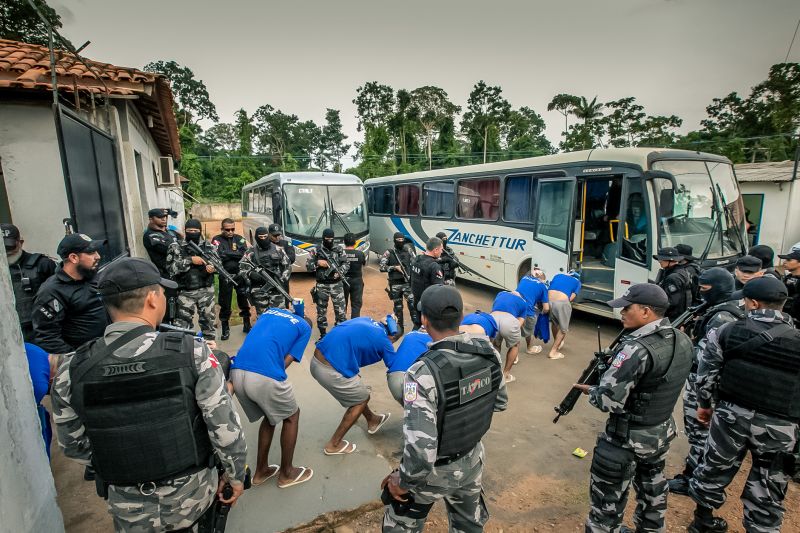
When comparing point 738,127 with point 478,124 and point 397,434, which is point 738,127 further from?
point 397,434

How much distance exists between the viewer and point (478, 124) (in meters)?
36.9

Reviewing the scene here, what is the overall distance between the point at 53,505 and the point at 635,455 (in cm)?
334

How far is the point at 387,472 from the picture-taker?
3260 millimetres

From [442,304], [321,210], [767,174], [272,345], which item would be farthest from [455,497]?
[767,174]

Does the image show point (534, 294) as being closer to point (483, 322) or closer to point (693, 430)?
point (483, 322)

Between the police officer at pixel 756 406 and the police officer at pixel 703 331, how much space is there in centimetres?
24

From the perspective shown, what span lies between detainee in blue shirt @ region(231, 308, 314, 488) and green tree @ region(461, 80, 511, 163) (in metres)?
35.9

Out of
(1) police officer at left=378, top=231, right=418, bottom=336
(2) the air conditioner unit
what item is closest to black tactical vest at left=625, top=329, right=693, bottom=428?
(1) police officer at left=378, top=231, right=418, bottom=336

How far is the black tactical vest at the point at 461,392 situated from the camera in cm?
191

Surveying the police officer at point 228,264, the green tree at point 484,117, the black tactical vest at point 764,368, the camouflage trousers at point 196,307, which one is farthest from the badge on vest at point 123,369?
the green tree at point 484,117

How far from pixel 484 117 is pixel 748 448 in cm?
3779

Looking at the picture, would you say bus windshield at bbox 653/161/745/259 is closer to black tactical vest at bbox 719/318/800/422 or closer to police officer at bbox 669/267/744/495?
police officer at bbox 669/267/744/495

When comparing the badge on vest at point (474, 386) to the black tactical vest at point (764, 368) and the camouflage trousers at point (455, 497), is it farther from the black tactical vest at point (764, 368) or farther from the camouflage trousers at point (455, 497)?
the black tactical vest at point (764, 368)

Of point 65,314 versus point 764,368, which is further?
point 65,314
